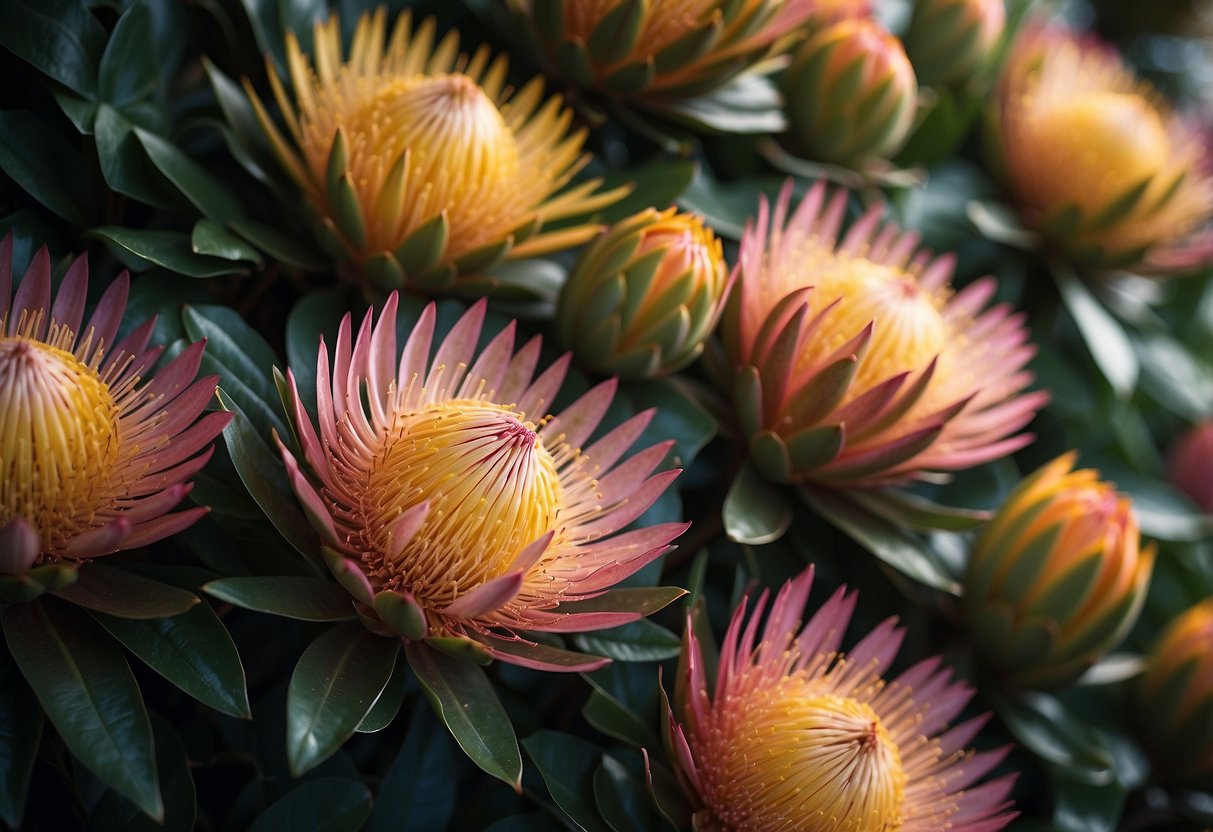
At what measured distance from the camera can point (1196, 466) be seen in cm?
120

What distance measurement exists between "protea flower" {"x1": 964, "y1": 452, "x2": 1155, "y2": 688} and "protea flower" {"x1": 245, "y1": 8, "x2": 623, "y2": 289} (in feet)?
1.42

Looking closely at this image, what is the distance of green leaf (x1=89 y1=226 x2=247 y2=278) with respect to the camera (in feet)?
2.25

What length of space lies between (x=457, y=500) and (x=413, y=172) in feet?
0.85

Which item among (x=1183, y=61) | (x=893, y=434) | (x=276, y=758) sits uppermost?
(x=1183, y=61)

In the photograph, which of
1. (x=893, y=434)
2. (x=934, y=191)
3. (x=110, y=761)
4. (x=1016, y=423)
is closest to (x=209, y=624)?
(x=110, y=761)

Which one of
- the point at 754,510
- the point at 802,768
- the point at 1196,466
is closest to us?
the point at 802,768

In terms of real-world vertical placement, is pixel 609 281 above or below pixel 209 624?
above

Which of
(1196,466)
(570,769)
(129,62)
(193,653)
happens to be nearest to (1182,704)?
(1196,466)

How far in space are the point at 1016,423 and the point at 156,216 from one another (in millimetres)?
705

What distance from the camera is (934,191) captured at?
114cm

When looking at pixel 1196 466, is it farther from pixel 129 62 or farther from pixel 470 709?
pixel 129 62

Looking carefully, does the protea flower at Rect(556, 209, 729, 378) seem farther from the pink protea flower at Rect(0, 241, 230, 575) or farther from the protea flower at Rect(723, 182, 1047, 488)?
the pink protea flower at Rect(0, 241, 230, 575)

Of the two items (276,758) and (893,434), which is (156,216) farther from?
(893,434)

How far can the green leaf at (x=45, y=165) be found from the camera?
0.72 metres
